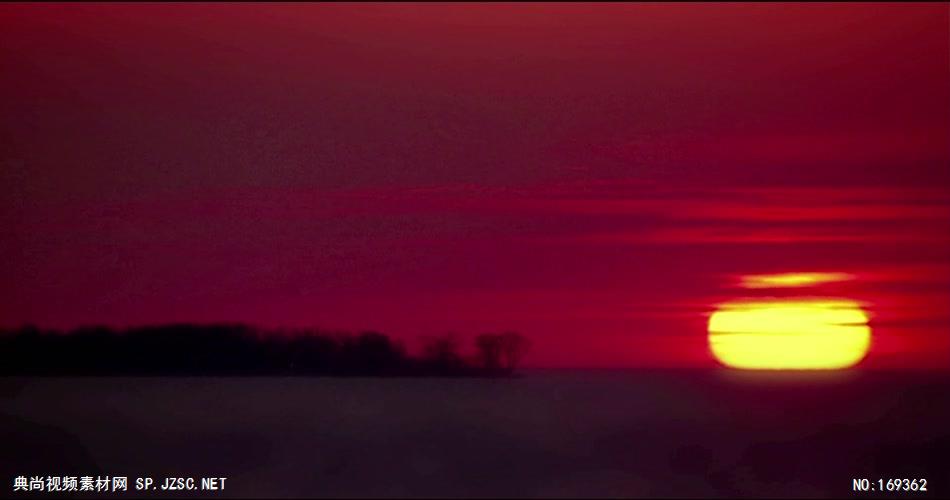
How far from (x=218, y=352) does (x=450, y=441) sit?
2.75ft

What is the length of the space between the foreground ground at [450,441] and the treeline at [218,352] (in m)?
0.10

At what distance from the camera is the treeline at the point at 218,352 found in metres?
4.77

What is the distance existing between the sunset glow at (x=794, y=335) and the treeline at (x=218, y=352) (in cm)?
67

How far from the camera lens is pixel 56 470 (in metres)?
4.34

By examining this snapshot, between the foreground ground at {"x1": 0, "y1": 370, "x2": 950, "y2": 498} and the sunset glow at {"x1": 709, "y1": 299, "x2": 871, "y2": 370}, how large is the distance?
0.15 metres

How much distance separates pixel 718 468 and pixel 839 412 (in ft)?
1.43

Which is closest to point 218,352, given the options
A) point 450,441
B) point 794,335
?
point 450,441

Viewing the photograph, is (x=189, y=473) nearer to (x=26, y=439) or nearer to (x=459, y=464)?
(x=26, y=439)

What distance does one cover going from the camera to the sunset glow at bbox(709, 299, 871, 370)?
4.72 metres

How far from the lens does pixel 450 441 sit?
4508 mm

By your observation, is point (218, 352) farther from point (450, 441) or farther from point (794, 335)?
point (794, 335)

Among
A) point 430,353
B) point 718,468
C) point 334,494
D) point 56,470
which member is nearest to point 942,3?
point 718,468

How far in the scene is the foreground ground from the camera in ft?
14.3

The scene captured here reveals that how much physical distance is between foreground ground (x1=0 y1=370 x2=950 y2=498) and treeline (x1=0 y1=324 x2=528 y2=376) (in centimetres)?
10
